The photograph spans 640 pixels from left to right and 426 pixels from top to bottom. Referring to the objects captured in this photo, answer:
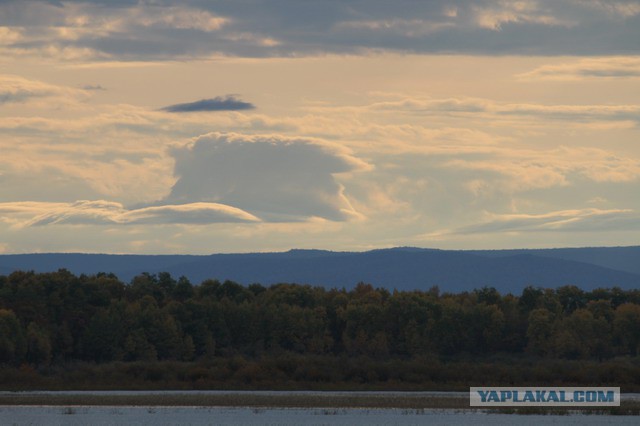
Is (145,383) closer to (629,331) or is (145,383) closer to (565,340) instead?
(565,340)

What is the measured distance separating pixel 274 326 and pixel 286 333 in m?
1.90

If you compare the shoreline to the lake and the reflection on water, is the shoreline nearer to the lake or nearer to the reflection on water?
the lake

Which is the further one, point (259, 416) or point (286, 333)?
point (286, 333)

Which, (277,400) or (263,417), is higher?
(277,400)

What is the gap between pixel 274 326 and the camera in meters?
173

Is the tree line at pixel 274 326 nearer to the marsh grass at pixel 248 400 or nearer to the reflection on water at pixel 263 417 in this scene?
the marsh grass at pixel 248 400

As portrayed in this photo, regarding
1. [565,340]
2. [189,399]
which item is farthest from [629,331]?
[189,399]

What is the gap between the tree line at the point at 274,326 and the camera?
161 metres

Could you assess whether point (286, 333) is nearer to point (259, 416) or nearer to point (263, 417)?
point (259, 416)

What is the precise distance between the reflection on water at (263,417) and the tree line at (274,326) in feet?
198

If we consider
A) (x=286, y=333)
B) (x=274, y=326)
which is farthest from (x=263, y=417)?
(x=274, y=326)

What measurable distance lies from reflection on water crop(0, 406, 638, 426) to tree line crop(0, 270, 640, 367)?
6022 cm

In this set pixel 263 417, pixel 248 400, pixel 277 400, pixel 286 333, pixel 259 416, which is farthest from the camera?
pixel 286 333

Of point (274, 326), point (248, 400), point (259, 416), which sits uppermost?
point (274, 326)
